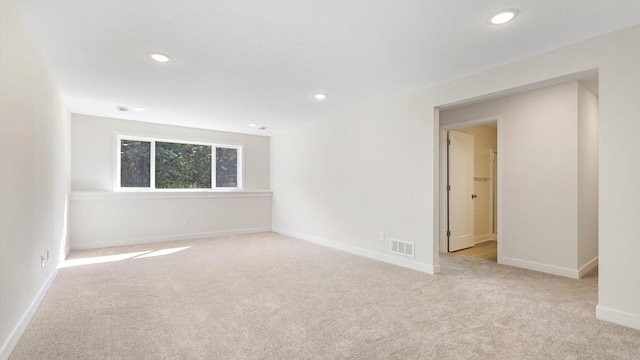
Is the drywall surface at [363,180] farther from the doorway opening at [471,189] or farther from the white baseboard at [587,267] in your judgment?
the white baseboard at [587,267]

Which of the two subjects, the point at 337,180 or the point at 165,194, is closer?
the point at 337,180

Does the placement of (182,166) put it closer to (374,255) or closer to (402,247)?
(374,255)

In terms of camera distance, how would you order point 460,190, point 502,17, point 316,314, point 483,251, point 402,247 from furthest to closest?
point 460,190, point 483,251, point 402,247, point 316,314, point 502,17

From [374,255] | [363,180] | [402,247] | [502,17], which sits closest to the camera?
[502,17]

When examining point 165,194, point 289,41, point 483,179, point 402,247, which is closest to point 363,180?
point 402,247

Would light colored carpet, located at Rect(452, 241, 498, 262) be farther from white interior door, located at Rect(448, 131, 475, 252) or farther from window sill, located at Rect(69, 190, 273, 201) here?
window sill, located at Rect(69, 190, 273, 201)

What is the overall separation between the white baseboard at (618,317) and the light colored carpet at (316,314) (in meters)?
0.07

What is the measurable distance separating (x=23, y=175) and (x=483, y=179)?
655 cm

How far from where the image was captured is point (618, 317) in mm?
2373

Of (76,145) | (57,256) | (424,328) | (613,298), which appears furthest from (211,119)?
(613,298)

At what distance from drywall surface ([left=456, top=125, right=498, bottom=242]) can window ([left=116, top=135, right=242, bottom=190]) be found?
4.98 meters

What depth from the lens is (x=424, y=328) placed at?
232cm

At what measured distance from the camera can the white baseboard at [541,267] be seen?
142 inches

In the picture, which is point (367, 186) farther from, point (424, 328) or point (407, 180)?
point (424, 328)
